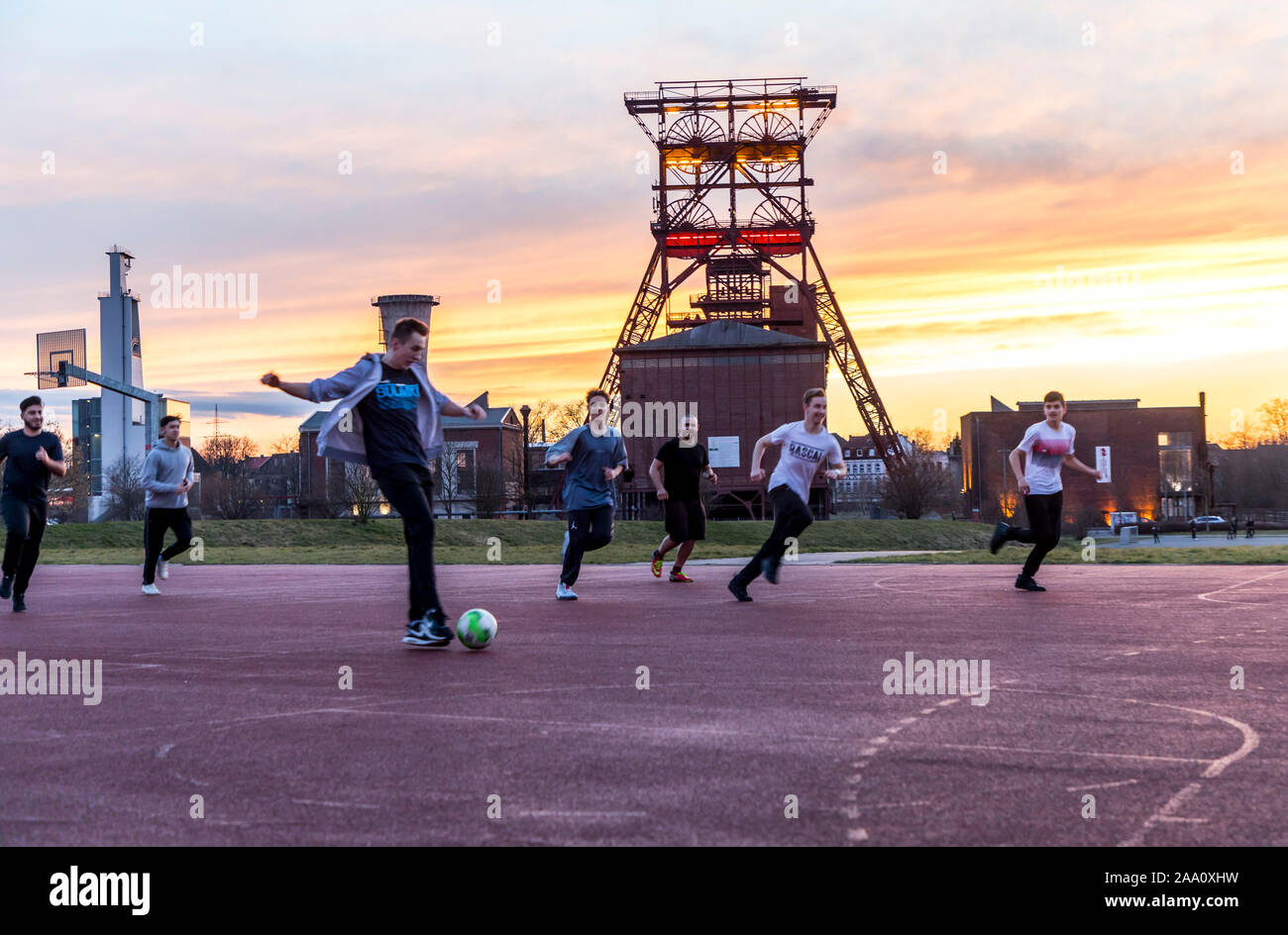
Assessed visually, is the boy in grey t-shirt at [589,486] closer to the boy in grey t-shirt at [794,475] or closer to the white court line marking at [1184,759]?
the boy in grey t-shirt at [794,475]

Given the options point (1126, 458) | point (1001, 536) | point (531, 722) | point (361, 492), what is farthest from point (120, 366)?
point (531, 722)

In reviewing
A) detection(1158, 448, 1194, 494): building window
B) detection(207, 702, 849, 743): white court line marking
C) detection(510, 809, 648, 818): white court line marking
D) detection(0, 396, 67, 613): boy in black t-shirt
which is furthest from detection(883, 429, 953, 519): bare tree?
detection(510, 809, 648, 818): white court line marking

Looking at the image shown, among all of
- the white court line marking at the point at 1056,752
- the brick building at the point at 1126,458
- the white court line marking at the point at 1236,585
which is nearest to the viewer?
the white court line marking at the point at 1056,752

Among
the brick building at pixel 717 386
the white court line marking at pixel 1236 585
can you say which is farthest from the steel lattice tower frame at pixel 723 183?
the white court line marking at pixel 1236 585

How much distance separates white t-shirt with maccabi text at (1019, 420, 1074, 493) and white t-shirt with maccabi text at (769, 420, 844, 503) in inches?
82.0

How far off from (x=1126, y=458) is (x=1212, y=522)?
39.9 ft

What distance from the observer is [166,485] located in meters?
13.8

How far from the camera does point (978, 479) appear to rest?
93.0 m

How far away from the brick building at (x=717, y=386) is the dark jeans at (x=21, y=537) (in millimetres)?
59609

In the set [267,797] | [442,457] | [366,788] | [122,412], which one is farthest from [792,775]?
[122,412]

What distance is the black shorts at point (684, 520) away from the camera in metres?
14.5

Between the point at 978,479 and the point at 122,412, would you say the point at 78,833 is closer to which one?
the point at 978,479
